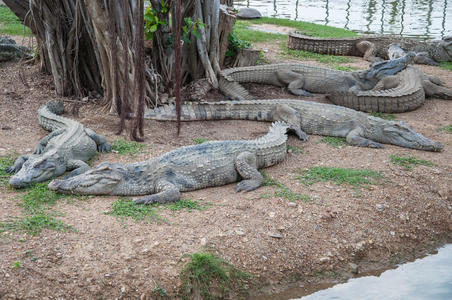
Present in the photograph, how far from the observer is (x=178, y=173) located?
461 cm

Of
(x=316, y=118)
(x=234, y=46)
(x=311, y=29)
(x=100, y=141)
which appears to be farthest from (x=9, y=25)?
(x=316, y=118)

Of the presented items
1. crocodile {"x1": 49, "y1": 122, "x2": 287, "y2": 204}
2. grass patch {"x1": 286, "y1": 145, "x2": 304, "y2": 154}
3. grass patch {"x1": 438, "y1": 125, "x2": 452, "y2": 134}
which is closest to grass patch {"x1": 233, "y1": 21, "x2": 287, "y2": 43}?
grass patch {"x1": 438, "y1": 125, "x2": 452, "y2": 134}

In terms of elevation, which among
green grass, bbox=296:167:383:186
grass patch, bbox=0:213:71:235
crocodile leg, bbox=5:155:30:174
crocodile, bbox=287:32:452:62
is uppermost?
crocodile, bbox=287:32:452:62

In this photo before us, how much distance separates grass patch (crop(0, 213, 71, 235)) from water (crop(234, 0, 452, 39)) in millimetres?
13694

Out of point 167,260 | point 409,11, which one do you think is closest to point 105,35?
point 167,260

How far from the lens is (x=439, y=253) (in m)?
4.38

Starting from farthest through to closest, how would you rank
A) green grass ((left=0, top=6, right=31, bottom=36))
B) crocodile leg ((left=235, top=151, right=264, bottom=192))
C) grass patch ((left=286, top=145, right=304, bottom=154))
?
green grass ((left=0, top=6, right=31, bottom=36)) → grass patch ((left=286, top=145, right=304, bottom=154)) → crocodile leg ((left=235, top=151, right=264, bottom=192))

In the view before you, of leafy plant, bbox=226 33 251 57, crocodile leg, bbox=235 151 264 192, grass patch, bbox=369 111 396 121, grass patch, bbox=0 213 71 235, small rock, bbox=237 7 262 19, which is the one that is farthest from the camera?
small rock, bbox=237 7 262 19

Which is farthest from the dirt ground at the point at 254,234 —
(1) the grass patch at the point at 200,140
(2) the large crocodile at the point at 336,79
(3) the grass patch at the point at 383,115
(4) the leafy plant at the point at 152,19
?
(2) the large crocodile at the point at 336,79

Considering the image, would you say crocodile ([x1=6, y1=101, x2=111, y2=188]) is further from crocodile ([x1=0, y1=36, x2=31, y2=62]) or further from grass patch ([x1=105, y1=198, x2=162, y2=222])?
crocodile ([x1=0, y1=36, x2=31, y2=62])

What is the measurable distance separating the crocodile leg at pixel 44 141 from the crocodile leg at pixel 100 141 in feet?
1.19

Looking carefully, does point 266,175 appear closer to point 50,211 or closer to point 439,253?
point 439,253

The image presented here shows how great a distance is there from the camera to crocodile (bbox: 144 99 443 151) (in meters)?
5.96

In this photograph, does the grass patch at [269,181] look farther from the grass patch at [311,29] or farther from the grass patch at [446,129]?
the grass patch at [311,29]
